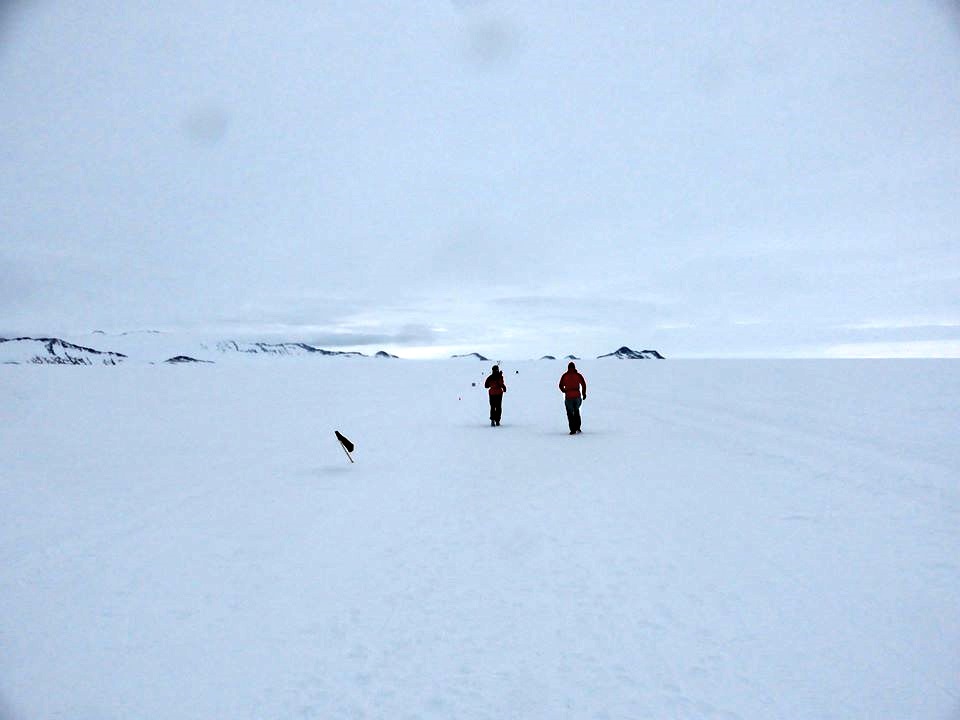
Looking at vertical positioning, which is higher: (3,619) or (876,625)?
(876,625)

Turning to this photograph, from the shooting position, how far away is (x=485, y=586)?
20.0ft

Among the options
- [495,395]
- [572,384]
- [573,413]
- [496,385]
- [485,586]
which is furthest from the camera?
[496,385]

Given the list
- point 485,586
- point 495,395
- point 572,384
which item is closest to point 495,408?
point 495,395

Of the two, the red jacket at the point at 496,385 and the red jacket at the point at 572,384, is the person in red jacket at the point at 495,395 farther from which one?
the red jacket at the point at 572,384

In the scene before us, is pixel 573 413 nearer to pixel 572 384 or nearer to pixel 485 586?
pixel 572 384

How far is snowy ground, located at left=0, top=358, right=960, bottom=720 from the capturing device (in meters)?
4.30

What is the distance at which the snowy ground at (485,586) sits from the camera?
430 cm

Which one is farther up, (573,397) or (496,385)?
(496,385)

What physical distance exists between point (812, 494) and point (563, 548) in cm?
548

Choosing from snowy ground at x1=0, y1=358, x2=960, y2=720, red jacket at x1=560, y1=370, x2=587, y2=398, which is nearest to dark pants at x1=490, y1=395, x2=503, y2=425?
red jacket at x1=560, y1=370, x2=587, y2=398

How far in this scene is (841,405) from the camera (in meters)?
25.6

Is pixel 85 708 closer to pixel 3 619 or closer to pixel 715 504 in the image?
pixel 3 619

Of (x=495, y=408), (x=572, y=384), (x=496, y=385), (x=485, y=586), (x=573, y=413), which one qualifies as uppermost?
(x=572, y=384)

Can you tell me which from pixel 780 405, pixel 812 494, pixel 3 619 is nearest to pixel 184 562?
pixel 3 619
